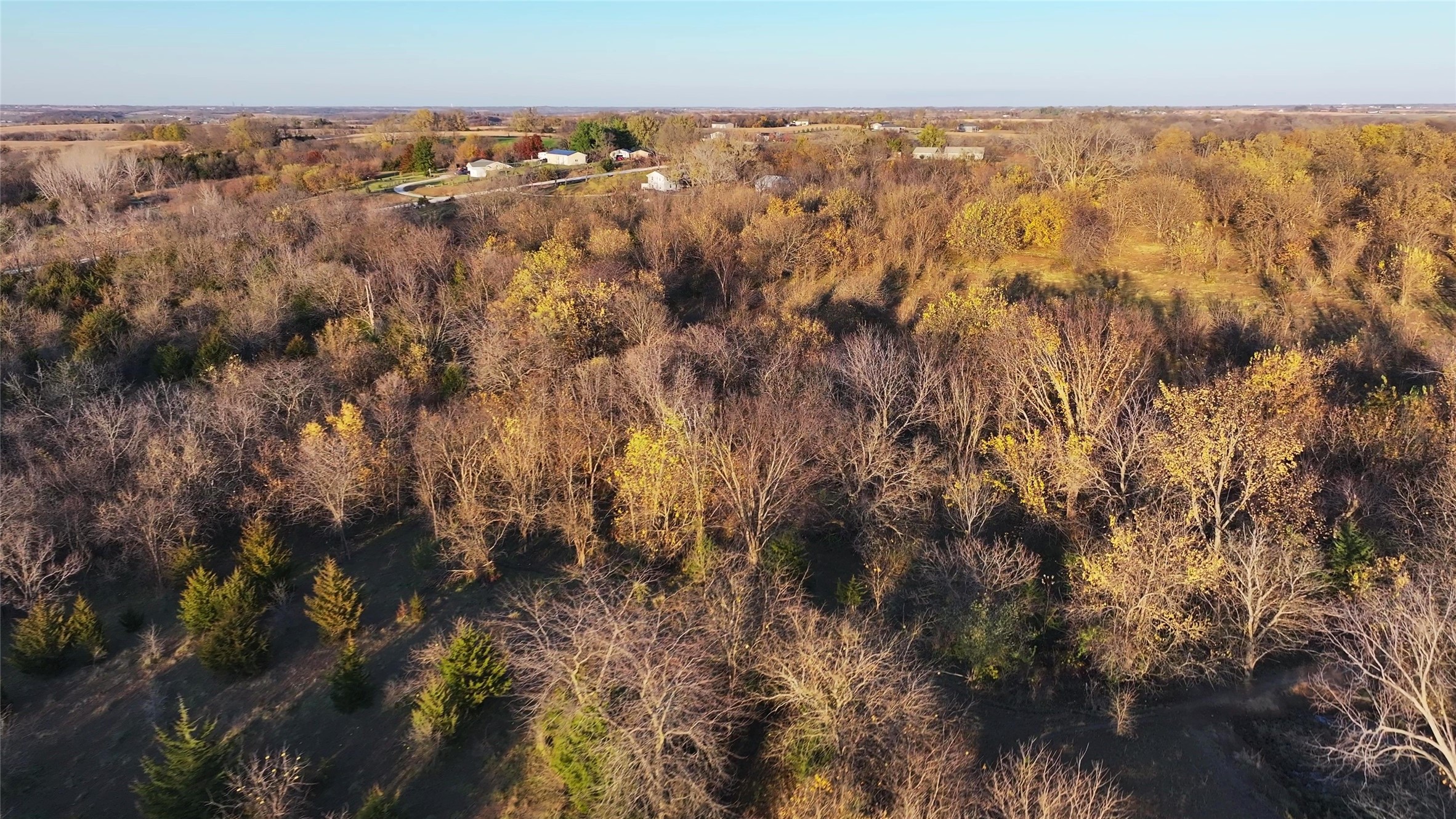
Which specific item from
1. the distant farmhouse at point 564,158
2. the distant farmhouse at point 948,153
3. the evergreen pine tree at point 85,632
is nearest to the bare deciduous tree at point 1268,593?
the evergreen pine tree at point 85,632

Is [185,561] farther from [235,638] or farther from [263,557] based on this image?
[235,638]

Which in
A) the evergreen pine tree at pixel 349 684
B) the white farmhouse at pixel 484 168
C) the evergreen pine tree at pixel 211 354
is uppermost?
the white farmhouse at pixel 484 168

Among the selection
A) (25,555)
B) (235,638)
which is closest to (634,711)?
(235,638)

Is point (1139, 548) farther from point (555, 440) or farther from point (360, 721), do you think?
point (360, 721)

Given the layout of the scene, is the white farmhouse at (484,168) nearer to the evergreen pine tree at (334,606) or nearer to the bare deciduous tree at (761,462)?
the bare deciduous tree at (761,462)

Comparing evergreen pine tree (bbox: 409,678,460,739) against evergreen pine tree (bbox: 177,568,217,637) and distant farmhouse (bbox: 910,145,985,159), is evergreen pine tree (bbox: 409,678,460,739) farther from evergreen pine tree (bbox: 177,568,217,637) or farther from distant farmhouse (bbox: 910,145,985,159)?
distant farmhouse (bbox: 910,145,985,159)

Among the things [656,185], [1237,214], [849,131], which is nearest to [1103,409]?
[1237,214]
